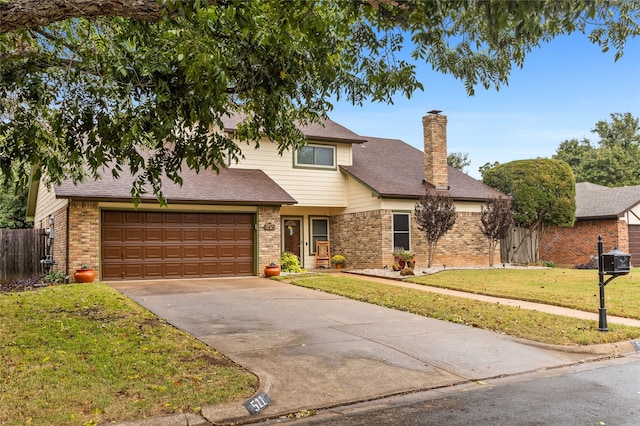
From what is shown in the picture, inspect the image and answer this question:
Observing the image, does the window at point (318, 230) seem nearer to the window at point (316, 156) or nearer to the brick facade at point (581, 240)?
the window at point (316, 156)

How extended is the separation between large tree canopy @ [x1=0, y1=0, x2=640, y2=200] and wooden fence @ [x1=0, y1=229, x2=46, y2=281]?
1119 cm

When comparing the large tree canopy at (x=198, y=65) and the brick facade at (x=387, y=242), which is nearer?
the large tree canopy at (x=198, y=65)

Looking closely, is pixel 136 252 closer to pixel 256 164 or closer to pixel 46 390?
pixel 256 164

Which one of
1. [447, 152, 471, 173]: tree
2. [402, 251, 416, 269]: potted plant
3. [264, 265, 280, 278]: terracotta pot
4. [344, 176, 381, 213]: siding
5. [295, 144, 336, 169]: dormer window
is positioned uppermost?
[447, 152, 471, 173]: tree

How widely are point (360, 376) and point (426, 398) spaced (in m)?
0.91

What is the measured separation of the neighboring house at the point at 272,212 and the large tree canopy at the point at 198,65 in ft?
21.6

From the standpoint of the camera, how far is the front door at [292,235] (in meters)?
21.6

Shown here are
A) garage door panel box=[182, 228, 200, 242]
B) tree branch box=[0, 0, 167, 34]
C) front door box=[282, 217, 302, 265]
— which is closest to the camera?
tree branch box=[0, 0, 167, 34]

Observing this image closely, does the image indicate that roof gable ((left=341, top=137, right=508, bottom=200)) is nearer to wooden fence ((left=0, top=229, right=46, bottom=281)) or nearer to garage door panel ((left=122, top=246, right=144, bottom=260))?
garage door panel ((left=122, top=246, right=144, bottom=260))

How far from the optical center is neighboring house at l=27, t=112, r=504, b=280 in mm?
15641

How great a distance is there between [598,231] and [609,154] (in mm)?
19390

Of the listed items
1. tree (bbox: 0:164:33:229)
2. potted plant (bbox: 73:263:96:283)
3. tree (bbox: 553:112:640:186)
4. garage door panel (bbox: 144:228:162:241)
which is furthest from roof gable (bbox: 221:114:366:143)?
tree (bbox: 553:112:640:186)

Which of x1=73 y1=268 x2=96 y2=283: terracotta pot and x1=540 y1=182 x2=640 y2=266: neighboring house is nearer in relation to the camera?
x1=73 y1=268 x2=96 y2=283: terracotta pot

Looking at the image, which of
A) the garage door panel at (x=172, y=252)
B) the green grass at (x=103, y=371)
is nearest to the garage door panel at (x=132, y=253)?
the garage door panel at (x=172, y=252)
